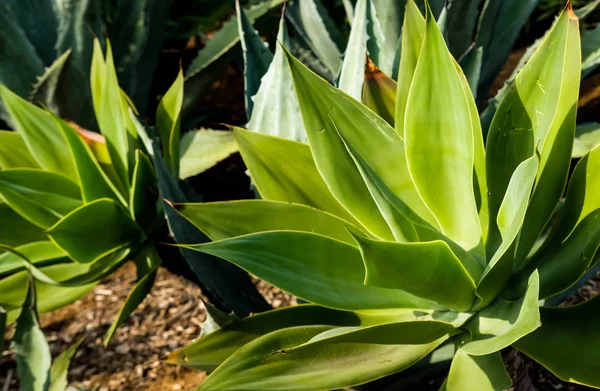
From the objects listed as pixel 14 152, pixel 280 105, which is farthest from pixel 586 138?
pixel 14 152

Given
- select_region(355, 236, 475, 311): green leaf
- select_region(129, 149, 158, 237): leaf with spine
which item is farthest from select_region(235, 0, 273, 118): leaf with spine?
select_region(355, 236, 475, 311): green leaf

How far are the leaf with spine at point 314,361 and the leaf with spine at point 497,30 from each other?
1036mm

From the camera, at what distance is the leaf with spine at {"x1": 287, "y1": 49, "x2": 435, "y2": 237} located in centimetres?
81

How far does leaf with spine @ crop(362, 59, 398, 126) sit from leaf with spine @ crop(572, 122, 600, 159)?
0.69 metres

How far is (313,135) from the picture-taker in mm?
817

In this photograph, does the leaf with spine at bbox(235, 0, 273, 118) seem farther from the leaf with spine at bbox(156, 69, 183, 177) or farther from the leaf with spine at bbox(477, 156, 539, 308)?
the leaf with spine at bbox(477, 156, 539, 308)

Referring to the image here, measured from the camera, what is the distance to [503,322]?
2.47 feet

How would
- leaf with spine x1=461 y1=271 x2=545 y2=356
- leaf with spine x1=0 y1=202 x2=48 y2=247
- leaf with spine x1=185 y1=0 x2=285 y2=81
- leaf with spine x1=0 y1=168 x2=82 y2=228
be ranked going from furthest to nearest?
leaf with spine x1=185 y1=0 x2=285 y2=81 → leaf with spine x1=0 y1=202 x2=48 y2=247 → leaf with spine x1=0 y1=168 x2=82 y2=228 → leaf with spine x1=461 y1=271 x2=545 y2=356

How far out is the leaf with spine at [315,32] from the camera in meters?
1.76

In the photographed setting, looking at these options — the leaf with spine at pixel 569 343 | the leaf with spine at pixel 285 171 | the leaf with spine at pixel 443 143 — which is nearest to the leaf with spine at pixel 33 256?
the leaf with spine at pixel 285 171

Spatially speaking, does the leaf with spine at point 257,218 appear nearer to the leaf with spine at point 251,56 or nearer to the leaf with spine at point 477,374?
the leaf with spine at point 477,374

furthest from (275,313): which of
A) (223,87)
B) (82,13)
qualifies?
(223,87)

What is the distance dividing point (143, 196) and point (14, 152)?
0.39m

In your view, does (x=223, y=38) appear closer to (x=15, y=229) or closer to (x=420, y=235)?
(x=15, y=229)
